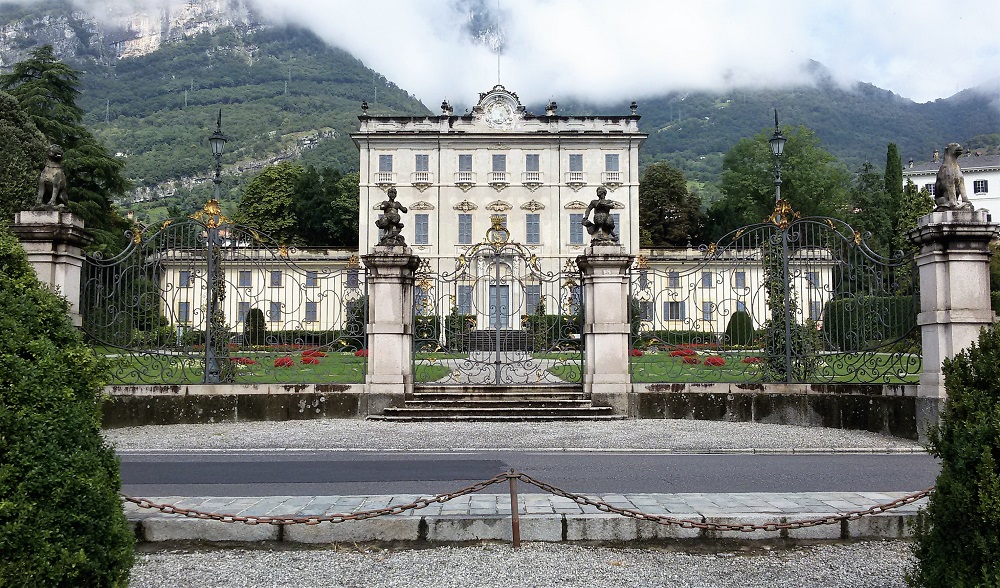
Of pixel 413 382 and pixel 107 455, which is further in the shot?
pixel 413 382

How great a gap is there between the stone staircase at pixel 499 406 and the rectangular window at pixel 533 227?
4427 cm

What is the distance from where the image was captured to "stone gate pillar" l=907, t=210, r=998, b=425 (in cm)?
1036

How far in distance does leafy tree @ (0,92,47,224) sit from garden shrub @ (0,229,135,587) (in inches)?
1117

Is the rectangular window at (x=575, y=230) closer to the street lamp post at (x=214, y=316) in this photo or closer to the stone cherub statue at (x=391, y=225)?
the stone cherub statue at (x=391, y=225)

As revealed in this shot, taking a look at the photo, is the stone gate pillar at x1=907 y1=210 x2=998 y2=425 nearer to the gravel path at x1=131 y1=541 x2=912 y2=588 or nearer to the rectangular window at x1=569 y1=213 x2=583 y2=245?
the gravel path at x1=131 y1=541 x2=912 y2=588

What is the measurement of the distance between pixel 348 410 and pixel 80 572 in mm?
9913

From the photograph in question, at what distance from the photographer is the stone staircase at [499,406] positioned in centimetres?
1275

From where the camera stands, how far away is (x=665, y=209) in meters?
70.4

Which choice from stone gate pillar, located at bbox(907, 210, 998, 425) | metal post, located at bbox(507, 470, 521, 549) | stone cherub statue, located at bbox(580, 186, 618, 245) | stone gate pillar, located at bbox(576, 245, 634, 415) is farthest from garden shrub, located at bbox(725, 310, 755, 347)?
metal post, located at bbox(507, 470, 521, 549)

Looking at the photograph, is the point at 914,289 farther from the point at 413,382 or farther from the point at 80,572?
the point at 80,572

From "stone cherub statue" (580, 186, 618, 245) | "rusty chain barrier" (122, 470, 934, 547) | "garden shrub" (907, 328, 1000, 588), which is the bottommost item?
"rusty chain barrier" (122, 470, 934, 547)

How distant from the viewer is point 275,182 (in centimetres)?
7044

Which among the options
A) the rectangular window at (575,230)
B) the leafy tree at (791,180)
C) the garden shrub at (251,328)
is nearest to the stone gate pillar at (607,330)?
the garden shrub at (251,328)

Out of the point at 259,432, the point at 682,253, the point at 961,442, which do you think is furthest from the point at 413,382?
the point at 682,253
